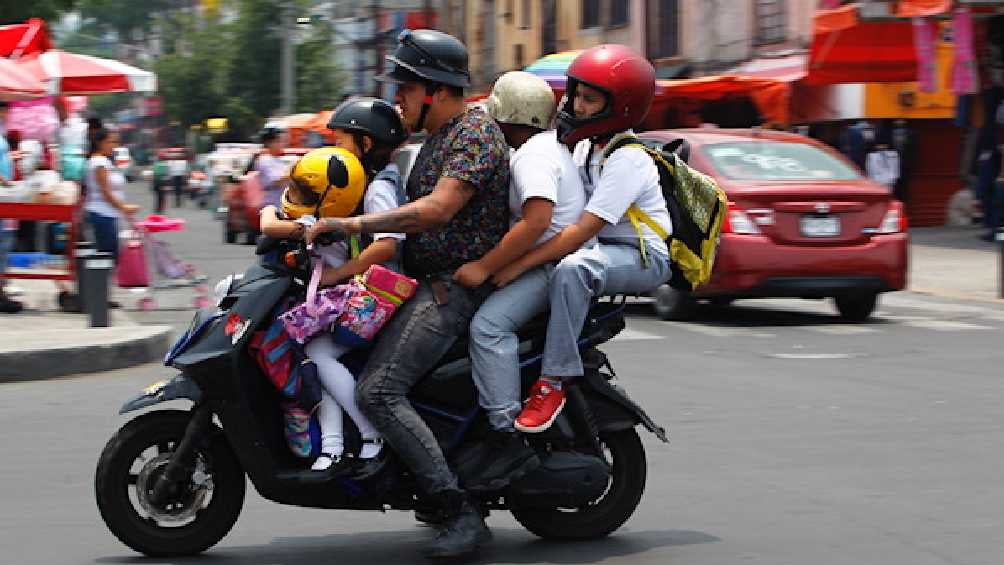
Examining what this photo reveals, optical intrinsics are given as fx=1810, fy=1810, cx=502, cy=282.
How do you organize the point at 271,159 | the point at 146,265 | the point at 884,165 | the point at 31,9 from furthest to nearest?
1. the point at 31,9
2. the point at 884,165
3. the point at 271,159
4. the point at 146,265

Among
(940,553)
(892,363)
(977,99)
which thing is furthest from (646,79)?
(977,99)

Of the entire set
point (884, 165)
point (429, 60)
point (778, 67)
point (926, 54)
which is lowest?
point (884, 165)

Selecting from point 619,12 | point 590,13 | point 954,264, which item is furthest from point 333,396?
point 590,13

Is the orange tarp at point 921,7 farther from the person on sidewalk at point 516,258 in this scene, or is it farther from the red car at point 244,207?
the person on sidewalk at point 516,258

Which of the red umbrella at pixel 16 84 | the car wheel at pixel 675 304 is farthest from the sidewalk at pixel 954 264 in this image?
the red umbrella at pixel 16 84

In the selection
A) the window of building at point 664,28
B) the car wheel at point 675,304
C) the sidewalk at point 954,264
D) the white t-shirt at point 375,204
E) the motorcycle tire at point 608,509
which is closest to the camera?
the white t-shirt at point 375,204

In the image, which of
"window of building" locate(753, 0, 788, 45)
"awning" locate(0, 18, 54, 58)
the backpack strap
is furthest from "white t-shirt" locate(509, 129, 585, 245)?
"window of building" locate(753, 0, 788, 45)

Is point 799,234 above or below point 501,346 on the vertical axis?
Answer: below

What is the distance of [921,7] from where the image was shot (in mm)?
22688

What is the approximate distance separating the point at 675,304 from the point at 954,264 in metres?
7.10

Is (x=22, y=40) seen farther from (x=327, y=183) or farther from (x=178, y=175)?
(x=178, y=175)

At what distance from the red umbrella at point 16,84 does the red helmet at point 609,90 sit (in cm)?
1107

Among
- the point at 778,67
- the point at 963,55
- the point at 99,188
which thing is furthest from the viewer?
the point at 778,67

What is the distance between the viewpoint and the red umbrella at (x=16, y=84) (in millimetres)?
16125
